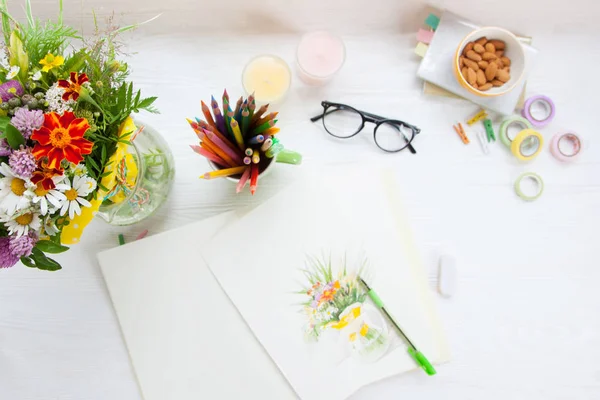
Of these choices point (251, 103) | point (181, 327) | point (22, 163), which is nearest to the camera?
point (22, 163)

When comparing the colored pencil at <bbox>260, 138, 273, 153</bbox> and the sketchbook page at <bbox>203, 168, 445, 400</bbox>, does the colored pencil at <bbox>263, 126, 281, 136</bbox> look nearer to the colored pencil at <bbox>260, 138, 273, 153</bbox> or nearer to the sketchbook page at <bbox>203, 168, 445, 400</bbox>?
the colored pencil at <bbox>260, 138, 273, 153</bbox>

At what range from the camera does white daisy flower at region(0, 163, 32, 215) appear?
415 millimetres

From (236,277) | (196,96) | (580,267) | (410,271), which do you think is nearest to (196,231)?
(236,277)

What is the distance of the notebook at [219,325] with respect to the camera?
2.27ft

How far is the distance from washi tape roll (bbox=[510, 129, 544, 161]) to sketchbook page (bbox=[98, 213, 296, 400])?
0.50 metres

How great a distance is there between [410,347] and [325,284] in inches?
6.3

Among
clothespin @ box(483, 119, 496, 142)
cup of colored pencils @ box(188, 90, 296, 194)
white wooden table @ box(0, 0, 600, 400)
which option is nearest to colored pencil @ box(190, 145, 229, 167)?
cup of colored pencils @ box(188, 90, 296, 194)

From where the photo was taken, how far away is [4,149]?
1.39 ft

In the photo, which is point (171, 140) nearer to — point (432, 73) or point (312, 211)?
point (312, 211)

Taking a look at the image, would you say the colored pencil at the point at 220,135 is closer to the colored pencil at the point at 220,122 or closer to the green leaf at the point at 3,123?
the colored pencil at the point at 220,122

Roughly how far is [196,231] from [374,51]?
41 centimetres

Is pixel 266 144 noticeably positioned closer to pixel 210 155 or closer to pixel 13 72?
pixel 210 155

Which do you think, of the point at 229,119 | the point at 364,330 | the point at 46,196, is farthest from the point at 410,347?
the point at 46,196

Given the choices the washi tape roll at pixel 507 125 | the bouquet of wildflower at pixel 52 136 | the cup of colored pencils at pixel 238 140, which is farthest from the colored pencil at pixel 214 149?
the washi tape roll at pixel 507 125
